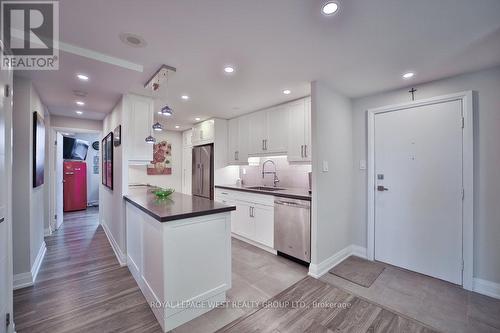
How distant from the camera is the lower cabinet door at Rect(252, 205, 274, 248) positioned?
3.16 m

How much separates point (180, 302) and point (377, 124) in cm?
316

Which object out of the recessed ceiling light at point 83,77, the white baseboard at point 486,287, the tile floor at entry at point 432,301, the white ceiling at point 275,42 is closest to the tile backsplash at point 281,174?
the white ceiling at point 275,42

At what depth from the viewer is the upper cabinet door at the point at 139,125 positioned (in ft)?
9.77

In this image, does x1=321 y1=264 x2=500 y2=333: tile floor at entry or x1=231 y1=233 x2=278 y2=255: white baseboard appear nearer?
x1=321 y1=264 x2=500 y2=333: tile floor at entry

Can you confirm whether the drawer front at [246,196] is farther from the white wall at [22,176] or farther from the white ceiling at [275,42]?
the white wall at [22,176]

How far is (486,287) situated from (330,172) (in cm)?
191

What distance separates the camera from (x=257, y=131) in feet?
12.7

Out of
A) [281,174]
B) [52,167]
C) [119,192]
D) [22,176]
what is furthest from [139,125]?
[52,167]

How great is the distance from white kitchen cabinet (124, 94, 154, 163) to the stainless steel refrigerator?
1.49 m

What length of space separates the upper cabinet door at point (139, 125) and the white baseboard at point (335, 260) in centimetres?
272

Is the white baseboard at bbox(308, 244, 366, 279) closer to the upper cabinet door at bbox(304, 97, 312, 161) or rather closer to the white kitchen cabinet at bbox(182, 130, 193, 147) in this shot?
the upper cabinet door at bbox(304, 97, 312, 161)

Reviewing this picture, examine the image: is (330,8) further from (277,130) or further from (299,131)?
(277,130)

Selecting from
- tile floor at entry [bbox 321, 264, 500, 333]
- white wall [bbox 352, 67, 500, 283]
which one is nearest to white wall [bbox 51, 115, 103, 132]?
tile floor at entry [bbox 321, 264, 500, 333]

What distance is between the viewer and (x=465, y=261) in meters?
2.32
